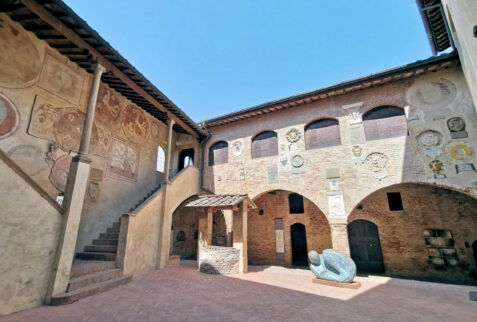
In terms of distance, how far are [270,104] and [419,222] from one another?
827cm

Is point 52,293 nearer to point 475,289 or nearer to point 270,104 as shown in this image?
point 270,104

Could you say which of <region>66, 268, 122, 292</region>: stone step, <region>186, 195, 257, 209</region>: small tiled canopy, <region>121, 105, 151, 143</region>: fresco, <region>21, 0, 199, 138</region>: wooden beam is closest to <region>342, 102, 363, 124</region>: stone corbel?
<region>186, 195, 257, 209</region>: small tiled canopy

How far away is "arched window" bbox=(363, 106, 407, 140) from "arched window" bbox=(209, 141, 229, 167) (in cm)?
648

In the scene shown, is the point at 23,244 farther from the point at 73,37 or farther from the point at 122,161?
the point at 122,161

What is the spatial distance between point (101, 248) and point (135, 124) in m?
5.18

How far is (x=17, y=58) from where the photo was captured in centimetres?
574

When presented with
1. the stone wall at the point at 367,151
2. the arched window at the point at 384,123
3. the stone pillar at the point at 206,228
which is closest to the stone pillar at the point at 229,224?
the stone wall at the point at 367,151

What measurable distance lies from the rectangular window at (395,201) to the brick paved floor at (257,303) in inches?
136

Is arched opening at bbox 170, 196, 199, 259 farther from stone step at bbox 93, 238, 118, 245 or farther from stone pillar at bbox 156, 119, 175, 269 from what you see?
stone step at bbox 93, 238, 118, 245

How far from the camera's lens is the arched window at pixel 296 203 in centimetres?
1102

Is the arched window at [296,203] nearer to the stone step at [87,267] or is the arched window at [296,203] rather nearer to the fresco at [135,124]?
the fresco at [135,124]

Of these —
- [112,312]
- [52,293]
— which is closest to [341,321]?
[112,312]

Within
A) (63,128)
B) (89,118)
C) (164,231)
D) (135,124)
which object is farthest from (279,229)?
(63,128)

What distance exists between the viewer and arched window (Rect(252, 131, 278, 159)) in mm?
10156
